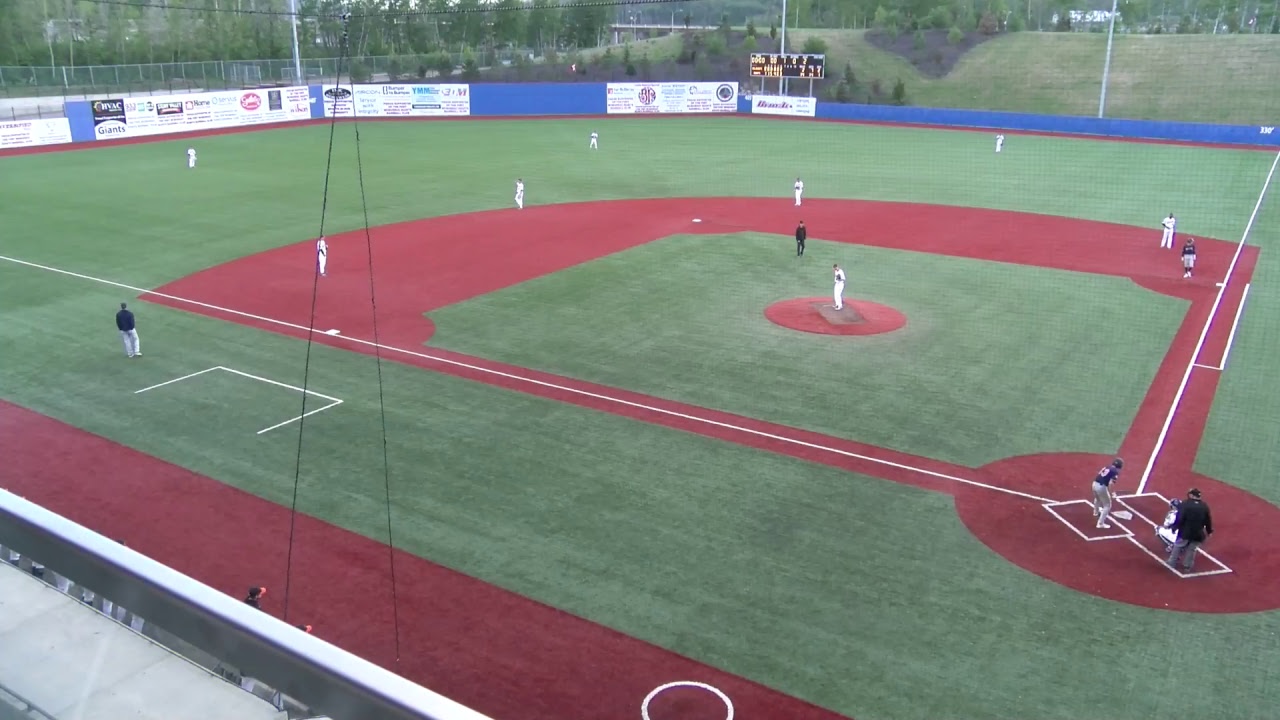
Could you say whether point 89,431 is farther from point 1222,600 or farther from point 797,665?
point 1222,600

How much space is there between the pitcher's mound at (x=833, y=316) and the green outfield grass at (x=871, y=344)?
0.40 m

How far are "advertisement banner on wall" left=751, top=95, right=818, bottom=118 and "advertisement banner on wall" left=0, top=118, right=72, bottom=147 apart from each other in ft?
140

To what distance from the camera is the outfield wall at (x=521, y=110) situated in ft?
167

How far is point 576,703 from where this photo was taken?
9.31 meters

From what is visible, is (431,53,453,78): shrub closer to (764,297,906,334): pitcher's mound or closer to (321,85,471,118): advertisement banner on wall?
(321,85,471,118): advertisement banner on wall

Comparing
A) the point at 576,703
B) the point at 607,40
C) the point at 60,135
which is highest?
the point at 607,40

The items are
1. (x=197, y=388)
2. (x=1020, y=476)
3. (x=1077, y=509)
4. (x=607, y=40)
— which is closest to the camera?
(x=1077, y=509)

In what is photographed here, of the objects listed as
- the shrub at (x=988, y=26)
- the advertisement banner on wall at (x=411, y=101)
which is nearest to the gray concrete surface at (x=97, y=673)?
the advertisement banner on wall at (x=411, y=101)

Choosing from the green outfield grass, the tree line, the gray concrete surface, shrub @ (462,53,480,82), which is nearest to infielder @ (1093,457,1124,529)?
the green outfield grass

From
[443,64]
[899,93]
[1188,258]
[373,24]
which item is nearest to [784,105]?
[899,93]

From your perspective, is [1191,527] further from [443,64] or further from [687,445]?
[443,64]

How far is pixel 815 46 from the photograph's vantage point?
77.5 m

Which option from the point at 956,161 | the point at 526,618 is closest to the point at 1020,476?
the point at 526,618

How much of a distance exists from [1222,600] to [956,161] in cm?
3968
